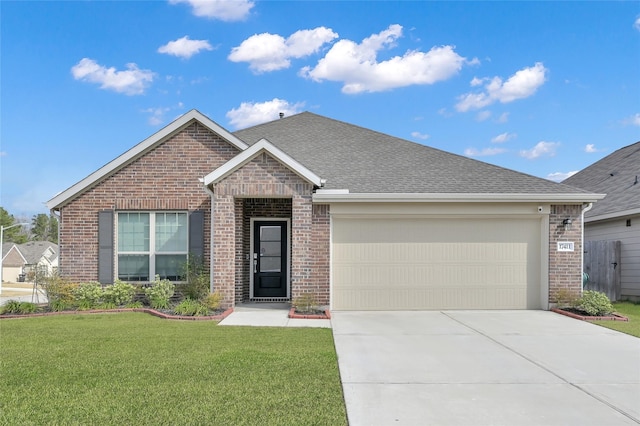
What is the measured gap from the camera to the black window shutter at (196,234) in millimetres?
11352

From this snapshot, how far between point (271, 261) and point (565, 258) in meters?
7.06

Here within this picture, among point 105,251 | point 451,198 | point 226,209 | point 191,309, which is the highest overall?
point 451,198

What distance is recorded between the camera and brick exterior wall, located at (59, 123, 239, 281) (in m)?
11.5

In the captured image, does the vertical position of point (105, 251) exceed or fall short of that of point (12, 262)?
it exceeds it

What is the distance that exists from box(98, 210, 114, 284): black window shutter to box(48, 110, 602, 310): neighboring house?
0.03m

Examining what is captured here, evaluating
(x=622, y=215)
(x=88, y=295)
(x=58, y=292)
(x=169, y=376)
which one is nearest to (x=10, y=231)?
(x=58, y=292)

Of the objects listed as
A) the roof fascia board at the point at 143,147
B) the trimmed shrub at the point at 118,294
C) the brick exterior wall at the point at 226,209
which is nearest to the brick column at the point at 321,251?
the brick exterior wall at the point at 226,209

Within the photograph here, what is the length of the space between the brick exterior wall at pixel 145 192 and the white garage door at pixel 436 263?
3587mm

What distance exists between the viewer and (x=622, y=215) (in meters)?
13.6

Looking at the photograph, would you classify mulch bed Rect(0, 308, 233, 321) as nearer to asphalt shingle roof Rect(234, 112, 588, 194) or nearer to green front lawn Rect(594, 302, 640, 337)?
asphalt shingle roof Rect(234, 112, 588, 194)

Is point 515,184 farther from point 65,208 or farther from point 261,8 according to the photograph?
point 65,208

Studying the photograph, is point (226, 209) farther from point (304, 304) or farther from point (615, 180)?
point (615, 180)

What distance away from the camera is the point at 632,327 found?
8906mm

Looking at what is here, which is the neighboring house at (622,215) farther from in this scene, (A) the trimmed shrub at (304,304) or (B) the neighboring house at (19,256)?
(B) the neighboring house at (19,256)
